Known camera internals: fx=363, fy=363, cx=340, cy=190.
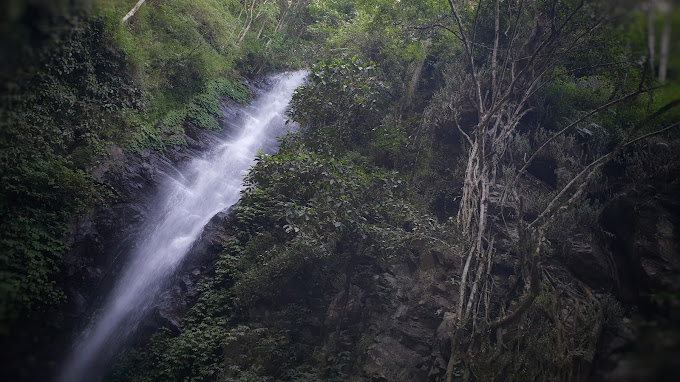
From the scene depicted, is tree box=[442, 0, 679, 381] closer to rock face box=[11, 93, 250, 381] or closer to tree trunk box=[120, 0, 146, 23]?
rock face box=[11, 93, 250, 381]

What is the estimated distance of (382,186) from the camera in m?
8.33

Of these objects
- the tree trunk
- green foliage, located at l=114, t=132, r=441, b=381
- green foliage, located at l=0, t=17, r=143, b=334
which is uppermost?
the tree trunk

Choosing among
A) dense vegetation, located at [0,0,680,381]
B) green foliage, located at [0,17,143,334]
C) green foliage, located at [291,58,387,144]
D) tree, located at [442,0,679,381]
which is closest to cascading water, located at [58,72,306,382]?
dense vegetation, located at [0,0,680,381]

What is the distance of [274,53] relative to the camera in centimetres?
1859

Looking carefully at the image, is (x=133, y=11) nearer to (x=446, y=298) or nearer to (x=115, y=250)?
(x=115, y=250)

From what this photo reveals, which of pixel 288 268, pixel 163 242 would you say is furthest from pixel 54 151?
pixel 288 268

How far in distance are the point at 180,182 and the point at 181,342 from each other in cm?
504

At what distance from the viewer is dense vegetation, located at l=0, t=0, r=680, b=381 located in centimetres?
600

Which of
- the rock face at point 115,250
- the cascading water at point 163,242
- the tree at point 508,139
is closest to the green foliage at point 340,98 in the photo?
the tree at point 508,139

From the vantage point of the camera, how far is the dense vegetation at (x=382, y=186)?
6.00m

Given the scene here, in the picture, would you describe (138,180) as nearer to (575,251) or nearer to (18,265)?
(18,265)

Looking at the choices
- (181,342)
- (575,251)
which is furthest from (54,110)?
(575,251)

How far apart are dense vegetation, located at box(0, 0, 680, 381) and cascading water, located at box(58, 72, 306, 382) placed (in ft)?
2.97

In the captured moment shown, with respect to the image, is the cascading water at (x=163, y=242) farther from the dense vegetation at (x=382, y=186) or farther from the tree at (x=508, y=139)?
the tree at (x=508, y=139)
